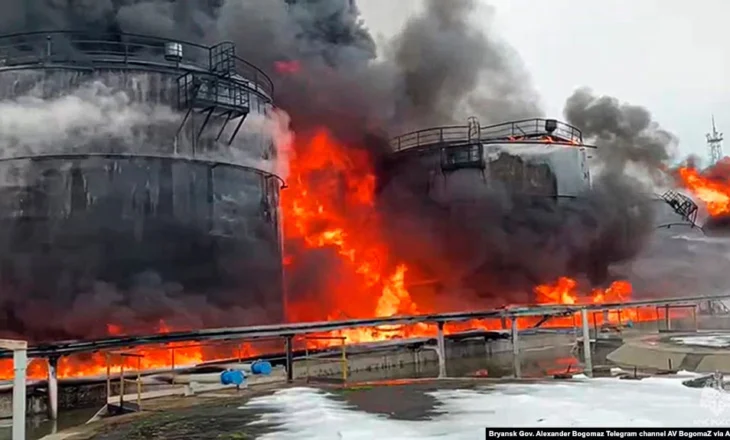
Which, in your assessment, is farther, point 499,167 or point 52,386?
point 499,167

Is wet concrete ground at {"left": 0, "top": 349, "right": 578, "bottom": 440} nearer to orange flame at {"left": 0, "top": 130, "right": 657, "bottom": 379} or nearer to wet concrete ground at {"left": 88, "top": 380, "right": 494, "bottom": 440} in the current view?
wet concrete ground at {"left": 88, "top": 380, "right": 494, "bottom": 440}

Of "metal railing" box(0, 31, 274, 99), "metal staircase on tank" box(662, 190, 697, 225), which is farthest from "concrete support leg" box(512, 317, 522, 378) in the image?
"metal staircase on tank" box(662, 190, 697, 225)

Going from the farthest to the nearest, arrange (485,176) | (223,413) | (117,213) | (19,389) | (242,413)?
(485,176) < (117,213) < (223,413) < (242,413) < (19,389)

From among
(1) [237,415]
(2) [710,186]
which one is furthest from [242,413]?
(2) [710,186]

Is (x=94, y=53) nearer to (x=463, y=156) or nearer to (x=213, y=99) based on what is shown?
(x=213, y=99)

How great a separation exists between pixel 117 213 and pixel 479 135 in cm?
2156

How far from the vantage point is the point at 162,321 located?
18250 mm

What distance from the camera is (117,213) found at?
1784 cm

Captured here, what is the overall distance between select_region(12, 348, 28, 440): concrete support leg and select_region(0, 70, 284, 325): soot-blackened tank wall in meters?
11.5

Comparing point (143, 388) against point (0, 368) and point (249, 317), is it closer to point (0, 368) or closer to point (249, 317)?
point (0, 368)

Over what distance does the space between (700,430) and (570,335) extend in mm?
23173

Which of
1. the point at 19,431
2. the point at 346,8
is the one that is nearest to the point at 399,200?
the point at 346,8

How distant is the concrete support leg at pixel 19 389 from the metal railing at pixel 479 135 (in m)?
28.3

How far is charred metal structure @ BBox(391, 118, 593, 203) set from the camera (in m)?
32.6
